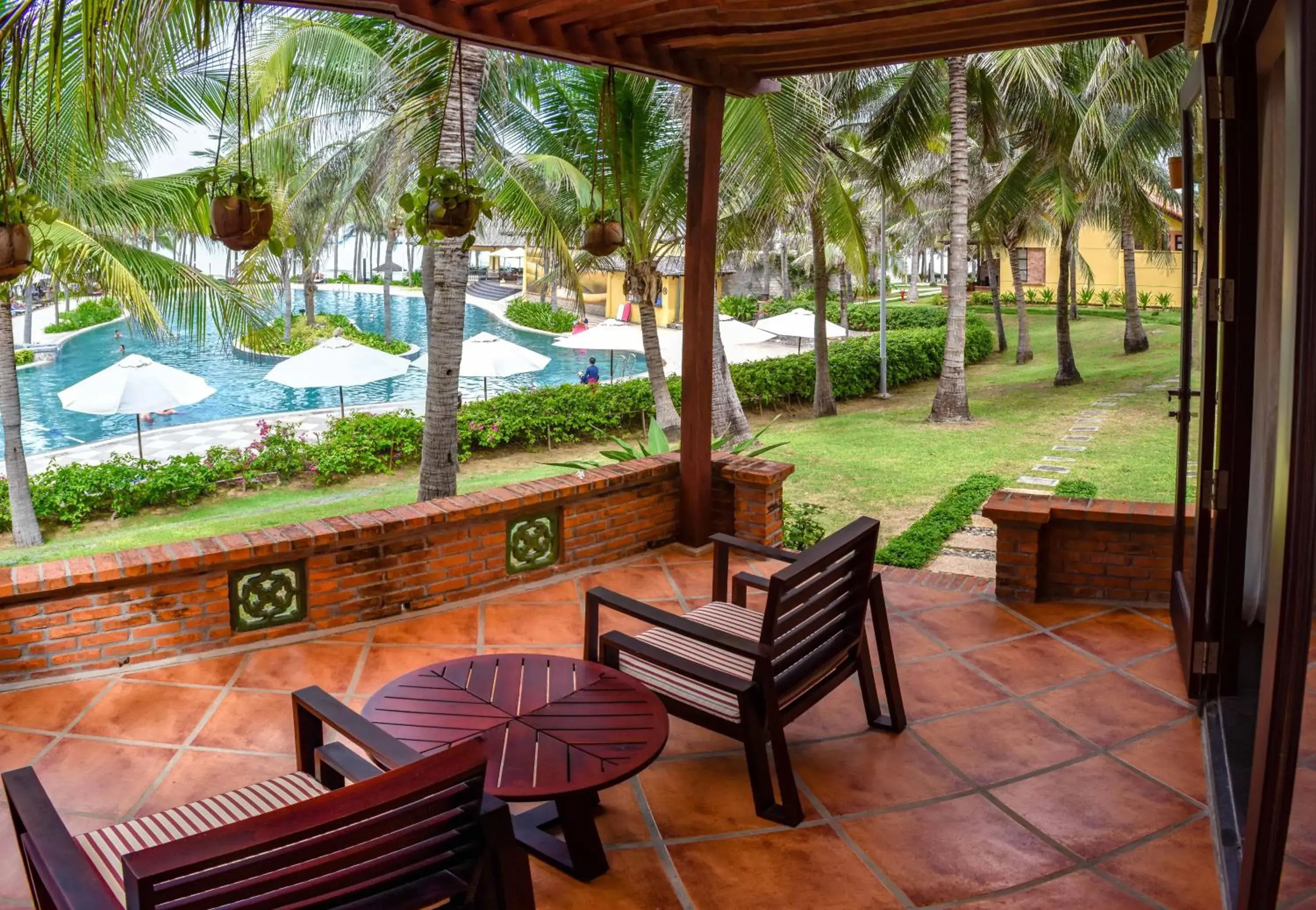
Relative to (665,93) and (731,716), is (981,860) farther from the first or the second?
(665,93)

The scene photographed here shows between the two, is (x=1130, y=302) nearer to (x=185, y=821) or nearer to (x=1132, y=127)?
(x=1132, y=127)

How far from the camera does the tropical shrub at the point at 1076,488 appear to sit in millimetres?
10984

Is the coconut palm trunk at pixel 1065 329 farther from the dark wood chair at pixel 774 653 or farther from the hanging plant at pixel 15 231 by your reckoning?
the hanging plant at pixel 15 231

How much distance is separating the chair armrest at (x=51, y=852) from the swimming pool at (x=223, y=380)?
43.2 ft

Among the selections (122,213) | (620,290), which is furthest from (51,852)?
(620,290)

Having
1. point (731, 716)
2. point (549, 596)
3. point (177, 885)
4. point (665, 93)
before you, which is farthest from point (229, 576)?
point (665, 93)

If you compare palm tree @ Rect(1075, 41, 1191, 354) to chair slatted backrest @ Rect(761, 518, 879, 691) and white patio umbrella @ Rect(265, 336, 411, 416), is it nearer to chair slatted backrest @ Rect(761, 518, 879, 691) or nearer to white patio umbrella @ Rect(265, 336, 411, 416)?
white patio umbrella @ Rect(265, 336, 411, 416)

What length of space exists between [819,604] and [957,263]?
14.5m

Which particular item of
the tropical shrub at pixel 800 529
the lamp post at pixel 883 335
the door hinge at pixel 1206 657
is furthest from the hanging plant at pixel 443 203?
the lamp post at pixel 883 335

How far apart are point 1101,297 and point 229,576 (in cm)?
3415

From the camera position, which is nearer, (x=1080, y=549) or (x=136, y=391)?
(x=1080, y=549)

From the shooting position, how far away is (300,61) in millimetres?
15172

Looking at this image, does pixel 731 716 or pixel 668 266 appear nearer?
pixel 731 716

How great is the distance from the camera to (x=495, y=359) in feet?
58.3
